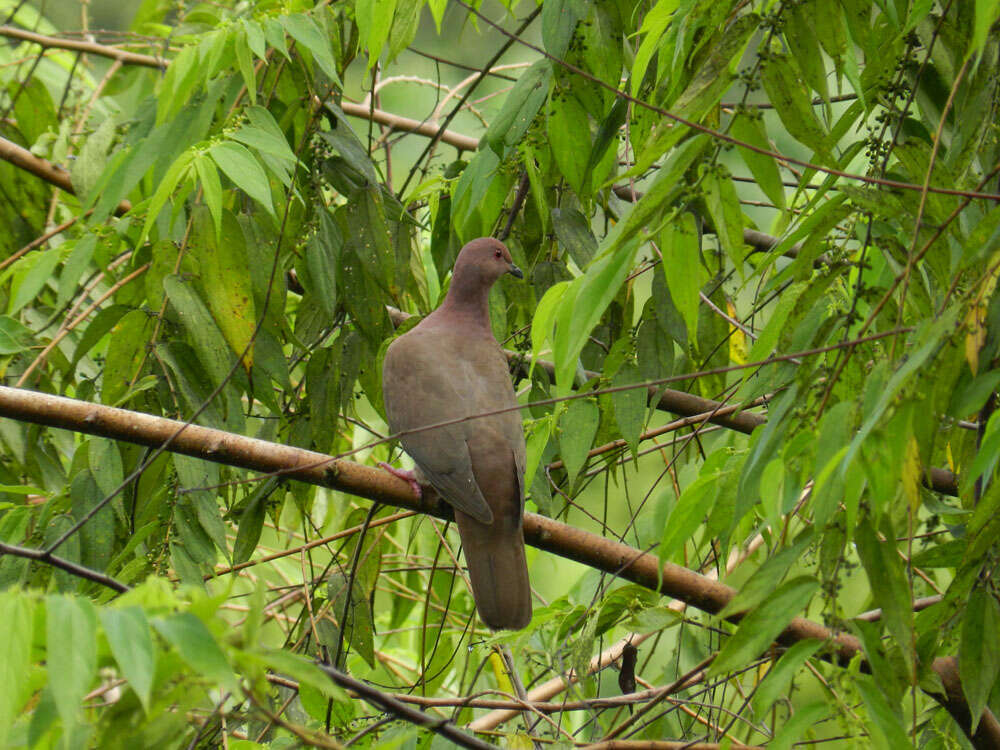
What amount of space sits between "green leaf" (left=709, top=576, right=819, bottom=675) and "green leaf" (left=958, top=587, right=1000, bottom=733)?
0.32 m

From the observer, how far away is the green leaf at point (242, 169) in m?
2.02

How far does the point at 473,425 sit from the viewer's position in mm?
2850

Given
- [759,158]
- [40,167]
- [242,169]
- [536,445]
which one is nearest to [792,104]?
[759,158]

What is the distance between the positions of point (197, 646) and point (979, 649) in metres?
1.06

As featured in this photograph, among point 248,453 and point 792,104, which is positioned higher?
point 792,104

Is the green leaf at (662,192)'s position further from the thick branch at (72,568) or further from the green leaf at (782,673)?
the thick branch at (72,568)

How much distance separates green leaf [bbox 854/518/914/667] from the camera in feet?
4.35

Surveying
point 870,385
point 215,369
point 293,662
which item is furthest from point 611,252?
point 215,369

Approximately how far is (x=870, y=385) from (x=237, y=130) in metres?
1.53

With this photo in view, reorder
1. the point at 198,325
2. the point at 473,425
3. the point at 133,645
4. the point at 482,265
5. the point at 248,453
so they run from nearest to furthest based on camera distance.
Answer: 1. the point at 133,645
2. the point at 248,453
3. the point at 198,325
4. the point at 473,425
5. the point at 482,265

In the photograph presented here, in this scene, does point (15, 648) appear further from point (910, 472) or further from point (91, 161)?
point (91, 161)

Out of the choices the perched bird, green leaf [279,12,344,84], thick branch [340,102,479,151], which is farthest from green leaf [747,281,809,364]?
thick branch [340,102,479,151]

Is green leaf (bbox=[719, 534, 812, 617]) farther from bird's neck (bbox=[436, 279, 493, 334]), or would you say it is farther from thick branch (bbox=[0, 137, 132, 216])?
thick branch (bbox=[0, 137, 132, 216])

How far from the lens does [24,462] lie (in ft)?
8.59
